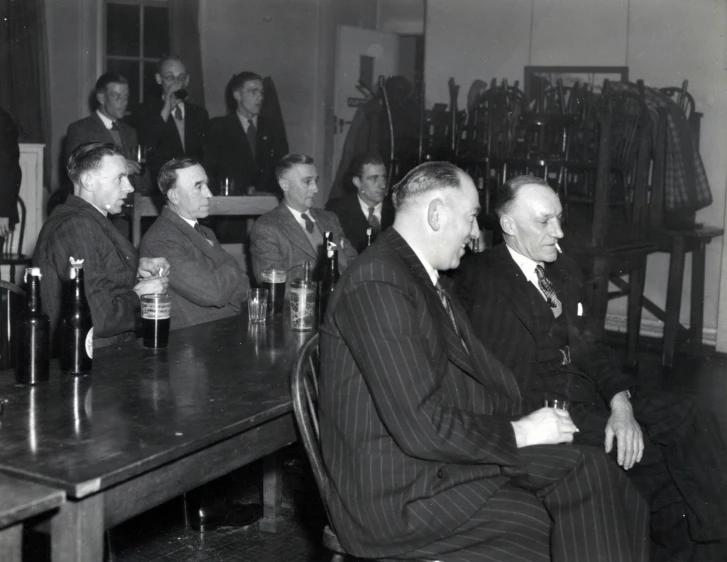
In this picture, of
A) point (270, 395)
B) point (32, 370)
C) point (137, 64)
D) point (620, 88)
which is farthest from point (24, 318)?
point (137, 64)

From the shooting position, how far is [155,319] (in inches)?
94.1

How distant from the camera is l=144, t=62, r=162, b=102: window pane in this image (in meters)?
7.56

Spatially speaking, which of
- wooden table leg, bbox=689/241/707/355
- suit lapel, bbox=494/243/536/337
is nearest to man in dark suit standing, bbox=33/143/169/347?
suit lapel, bbox=494/243/536/337

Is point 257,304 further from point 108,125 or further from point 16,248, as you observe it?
point 16,248

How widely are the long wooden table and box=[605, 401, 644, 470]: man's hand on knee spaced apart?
0.97 metres

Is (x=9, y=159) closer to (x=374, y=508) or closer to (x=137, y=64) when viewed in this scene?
(x=137, y=64)

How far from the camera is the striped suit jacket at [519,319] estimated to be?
2.59 meters

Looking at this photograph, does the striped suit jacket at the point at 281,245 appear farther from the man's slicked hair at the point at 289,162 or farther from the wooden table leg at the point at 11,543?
the wooden table leg at the point at 11,543

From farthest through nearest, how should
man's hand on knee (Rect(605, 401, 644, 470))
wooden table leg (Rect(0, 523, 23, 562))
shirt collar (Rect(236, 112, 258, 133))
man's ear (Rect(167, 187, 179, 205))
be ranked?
shirt collar (Rect(236, 112, 258, 133))
man's ear (Rect(167, 187, 179, 205))
man's hand on knee (Rect(605, 401, 644, 470))
wooden table leg (Rect(0, 523, 23, 562))

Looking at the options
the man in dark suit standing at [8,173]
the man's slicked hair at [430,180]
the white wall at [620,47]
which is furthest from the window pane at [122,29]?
the man's slicked hair at [430,180]

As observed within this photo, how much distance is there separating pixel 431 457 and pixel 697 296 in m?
5.13

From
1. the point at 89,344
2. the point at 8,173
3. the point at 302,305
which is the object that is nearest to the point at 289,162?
the point at 302,305

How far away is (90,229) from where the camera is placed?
9.70 ft

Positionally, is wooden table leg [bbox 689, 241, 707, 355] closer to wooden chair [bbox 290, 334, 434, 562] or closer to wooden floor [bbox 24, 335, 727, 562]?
wooden floor [bbox 24, 335, 727, 562]
